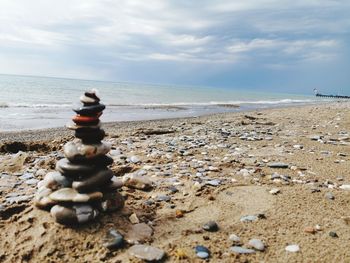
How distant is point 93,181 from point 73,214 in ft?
1.50

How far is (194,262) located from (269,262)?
821 millimetres

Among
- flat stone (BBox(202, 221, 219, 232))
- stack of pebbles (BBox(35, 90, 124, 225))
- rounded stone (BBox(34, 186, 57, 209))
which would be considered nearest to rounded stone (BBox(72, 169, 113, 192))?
stack of pebbles (BBox(35, 90, 124, 225))

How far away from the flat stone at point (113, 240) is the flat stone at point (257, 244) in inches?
60.2

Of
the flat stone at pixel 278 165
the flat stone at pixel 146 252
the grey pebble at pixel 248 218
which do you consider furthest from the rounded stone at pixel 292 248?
the flat stone at pixel 278 165

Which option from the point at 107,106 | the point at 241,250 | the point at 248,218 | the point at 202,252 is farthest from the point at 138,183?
the point at 107,106

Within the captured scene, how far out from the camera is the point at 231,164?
24.7 feet

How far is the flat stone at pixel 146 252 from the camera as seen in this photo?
369 centimetres

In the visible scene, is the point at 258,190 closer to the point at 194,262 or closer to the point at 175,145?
the point at 194,262

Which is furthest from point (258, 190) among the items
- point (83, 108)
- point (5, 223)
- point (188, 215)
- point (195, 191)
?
point (5, 223)

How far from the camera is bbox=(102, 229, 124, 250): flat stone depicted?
12.7 ft

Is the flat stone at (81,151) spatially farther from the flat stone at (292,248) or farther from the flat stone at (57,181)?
the flat stone at (292,248)

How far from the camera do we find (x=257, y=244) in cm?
402

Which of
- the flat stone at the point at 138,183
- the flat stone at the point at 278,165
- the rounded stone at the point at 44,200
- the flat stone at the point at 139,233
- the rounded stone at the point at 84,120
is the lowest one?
the flat stone at the point at 139,233

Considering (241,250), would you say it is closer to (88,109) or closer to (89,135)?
(89,135)
